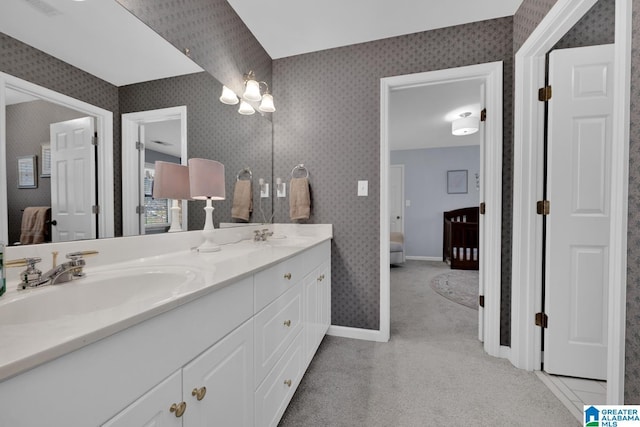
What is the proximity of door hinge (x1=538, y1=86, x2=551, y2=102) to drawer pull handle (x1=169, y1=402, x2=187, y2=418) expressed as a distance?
2.39m

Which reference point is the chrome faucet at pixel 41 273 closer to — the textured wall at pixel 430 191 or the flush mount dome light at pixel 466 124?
the flush mount dome light at pixel 466 124

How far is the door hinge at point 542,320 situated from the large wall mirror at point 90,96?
7.44 feet

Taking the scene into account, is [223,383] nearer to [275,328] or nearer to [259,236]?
[275,328]

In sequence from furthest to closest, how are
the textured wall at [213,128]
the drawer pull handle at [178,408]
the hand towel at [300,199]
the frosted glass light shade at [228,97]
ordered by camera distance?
the hand towel at [300,199] < the frosted glass light shade at [228,97] < the textured wall at [213,128] < the drawer pull handle at [178,408]

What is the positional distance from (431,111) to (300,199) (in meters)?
2.58

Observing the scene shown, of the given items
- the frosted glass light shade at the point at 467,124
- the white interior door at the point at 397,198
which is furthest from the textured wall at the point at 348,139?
the white interior door at the point at 397,198

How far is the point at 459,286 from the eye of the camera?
3.66 metres

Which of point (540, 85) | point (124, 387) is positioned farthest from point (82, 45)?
point (540, 85)

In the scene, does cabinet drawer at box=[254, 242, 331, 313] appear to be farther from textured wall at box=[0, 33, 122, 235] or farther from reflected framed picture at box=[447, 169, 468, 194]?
reflected framed picture at box=[447, 169, 468, 194]

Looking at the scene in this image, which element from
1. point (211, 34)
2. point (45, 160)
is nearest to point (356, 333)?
point (45, 160)

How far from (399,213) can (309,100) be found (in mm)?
4090

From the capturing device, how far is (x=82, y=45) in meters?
0.99

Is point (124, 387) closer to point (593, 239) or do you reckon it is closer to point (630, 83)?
point (630, 83)

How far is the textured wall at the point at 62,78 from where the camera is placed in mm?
809
